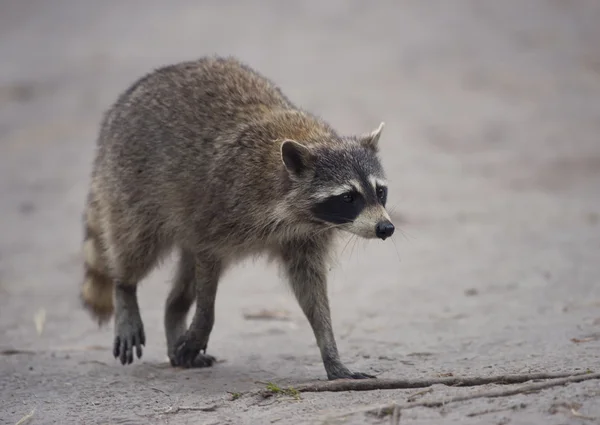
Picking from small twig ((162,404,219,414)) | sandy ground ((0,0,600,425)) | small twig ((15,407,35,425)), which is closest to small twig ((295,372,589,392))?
sandy ground ((0,0,600,425))

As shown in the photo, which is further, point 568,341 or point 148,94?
point 148,94

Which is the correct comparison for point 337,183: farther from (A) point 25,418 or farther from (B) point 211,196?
(A) point 25,418

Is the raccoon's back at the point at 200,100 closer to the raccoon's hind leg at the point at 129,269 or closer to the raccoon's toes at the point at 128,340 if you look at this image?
the raccoon's hind leg at the point at 129,269

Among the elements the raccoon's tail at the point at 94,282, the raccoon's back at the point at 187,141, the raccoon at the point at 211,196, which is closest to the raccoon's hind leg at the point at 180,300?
the raccoon at the point at 211,196

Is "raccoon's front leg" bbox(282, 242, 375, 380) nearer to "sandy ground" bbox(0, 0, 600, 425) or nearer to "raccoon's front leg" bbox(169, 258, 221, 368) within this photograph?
"sandy ground" bbox(0, 0, 600, 425)

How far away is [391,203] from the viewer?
12375mm

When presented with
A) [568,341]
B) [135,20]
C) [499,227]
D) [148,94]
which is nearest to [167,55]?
[135,20]

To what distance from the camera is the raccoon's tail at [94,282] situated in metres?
7.76

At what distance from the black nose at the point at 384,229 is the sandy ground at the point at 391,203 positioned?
91 cm

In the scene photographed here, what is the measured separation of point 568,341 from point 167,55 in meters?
12.7

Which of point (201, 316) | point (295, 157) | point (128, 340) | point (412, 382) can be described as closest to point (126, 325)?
point (128, 340)

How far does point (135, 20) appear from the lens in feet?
65.6

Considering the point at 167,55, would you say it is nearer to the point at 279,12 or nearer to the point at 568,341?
the point at 279,12

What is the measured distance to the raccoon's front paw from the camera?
6969 millimetres
